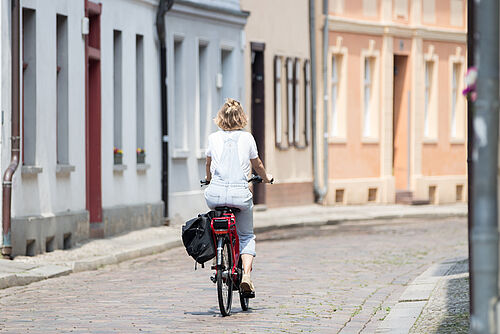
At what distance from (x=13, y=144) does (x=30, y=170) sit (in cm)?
80

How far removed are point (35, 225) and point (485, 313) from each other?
11528 mm

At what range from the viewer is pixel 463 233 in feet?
70.2

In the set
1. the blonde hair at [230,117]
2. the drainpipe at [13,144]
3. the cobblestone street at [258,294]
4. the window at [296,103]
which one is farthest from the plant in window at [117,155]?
the blonde hair at [230,117]

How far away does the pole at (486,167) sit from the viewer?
3758 millimetres

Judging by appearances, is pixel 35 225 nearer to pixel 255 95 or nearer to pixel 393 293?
pixel 393 293

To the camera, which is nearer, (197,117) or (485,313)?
(485,313)

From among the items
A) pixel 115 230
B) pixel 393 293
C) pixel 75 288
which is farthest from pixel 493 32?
pixel 115 230

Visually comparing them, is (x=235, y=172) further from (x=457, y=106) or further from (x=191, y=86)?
(x=457, y=106)

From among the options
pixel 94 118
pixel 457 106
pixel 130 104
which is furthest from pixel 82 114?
pixel 457 106

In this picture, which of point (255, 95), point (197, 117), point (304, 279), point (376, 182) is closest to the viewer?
point (304, 279)

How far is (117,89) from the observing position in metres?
19.5

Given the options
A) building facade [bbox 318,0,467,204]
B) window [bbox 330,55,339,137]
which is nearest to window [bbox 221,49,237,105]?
building facade [bbox 318,0,467,204]

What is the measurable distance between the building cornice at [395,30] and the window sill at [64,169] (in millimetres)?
13928

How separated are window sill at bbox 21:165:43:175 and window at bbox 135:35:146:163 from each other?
522 centimetres
